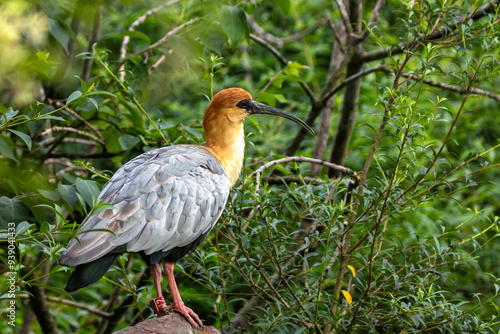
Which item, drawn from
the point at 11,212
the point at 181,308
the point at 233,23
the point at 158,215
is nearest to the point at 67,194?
the point at 11,212

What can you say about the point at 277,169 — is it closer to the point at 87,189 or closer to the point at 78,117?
the point at 78,117

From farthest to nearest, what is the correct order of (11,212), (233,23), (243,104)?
(243,104) → (233,23) → (11,212)

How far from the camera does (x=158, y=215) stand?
338cm

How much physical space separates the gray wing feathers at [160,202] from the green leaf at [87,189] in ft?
0.55

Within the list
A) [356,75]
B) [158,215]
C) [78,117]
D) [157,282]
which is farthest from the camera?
[356,75]

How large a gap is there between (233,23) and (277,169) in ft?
4.22

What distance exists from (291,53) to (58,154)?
5.74m

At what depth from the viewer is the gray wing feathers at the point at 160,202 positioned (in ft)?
10.4

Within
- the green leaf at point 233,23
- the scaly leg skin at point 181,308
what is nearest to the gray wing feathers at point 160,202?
the scaly leg skin at point 181,308

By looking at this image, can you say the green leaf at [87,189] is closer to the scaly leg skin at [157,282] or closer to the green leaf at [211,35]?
the scaly leg skin at [157,282]

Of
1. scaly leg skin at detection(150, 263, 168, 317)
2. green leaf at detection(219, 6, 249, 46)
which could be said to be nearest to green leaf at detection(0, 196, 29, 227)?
scaly leg skin at detection(150, 263, 168, 317)

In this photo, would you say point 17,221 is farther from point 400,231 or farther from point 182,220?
point 400,231

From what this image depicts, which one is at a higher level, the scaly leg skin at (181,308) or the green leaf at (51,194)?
the green leaf at (51,194)

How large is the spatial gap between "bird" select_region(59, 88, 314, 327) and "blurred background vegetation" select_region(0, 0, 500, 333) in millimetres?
133
